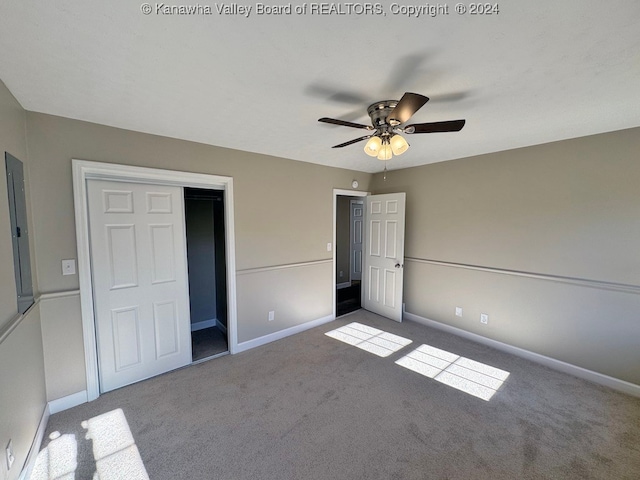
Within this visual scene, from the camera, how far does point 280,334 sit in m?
3.44

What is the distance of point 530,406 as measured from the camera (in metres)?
2.17

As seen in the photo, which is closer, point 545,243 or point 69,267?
point 69,267

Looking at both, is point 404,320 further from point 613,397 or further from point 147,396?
point 147,396

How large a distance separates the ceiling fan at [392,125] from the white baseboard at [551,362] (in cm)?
275

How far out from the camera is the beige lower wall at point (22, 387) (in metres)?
1.38

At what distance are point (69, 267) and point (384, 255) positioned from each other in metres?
3.68

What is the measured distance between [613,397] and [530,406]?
84 cm

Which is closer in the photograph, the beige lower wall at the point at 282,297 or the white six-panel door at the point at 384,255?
the beige lower wall at the point at 282,297

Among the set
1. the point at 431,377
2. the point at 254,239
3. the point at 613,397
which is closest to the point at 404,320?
the point at 431,377

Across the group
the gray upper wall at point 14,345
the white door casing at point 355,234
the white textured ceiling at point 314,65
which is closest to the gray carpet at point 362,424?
the gray upper wall at point 14,345

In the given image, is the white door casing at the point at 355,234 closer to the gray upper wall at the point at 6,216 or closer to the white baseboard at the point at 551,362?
the white baseboard at the point at 551,362

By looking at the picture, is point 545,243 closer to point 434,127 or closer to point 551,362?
point 551,362

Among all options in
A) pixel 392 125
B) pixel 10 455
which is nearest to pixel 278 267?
pixel 392 125

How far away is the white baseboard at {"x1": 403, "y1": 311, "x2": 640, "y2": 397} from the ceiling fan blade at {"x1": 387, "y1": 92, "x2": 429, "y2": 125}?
304 cm
